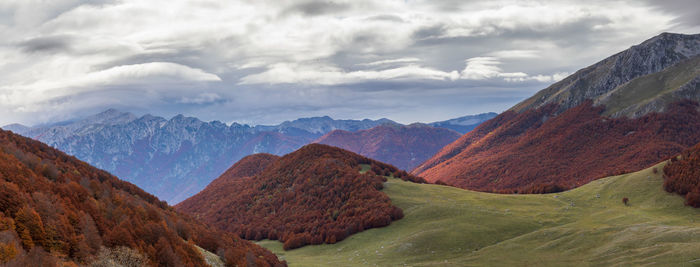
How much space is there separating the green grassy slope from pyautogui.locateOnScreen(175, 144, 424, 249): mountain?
526 cm

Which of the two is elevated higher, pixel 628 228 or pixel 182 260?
pixel 182 260

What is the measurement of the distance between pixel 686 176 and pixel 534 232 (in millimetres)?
42433

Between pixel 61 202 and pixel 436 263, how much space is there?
174 feet

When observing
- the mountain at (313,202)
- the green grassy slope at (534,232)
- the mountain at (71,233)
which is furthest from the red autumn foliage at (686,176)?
the mountain at (71,233)

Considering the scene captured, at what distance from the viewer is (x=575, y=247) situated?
58875 mm

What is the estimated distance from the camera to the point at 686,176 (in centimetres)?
8231

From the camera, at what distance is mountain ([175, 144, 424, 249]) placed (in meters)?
104

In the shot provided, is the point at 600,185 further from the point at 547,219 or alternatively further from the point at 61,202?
the point at 61,202

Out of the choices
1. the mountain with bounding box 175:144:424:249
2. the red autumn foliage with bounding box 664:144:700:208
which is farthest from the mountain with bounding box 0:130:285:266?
the red autumn foliage with bounding box 664:144:700:208

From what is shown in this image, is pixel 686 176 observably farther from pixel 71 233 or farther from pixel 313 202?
pixel 71 233

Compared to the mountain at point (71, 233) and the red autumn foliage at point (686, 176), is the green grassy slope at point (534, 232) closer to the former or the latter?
the red autumn foliage at point (686, 176)

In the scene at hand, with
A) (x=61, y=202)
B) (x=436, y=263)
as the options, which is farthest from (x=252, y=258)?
(x=436, y=263)

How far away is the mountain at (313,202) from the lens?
104125 mm

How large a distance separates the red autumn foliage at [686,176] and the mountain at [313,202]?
60667 millimetres
